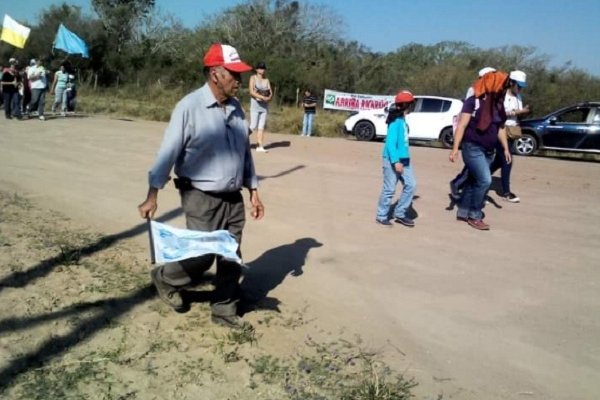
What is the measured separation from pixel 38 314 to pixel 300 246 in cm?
274

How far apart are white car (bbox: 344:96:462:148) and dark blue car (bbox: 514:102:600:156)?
2.01 metres

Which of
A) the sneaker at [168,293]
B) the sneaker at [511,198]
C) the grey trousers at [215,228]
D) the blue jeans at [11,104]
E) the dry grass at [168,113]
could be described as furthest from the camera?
the dry grass at [168,113]

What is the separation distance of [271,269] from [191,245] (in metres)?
1.68

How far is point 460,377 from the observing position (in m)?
3.55

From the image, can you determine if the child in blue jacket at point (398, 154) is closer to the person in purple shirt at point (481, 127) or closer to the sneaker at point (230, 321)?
the person in purple shirt at point (481, 127)

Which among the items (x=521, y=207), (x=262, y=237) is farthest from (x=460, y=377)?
(x=521, y=207)

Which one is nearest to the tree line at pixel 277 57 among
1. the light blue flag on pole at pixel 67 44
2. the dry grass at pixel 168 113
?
the dry grass at pixel 168 113

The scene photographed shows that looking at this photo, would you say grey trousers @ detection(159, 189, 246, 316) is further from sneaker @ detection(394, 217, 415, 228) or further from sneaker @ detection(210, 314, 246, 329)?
sneaker @ detection(394, 217, 415, 228)

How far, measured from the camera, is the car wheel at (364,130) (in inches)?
719

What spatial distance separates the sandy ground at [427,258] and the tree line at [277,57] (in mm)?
18456

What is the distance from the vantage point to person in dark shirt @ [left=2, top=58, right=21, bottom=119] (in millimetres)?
15266

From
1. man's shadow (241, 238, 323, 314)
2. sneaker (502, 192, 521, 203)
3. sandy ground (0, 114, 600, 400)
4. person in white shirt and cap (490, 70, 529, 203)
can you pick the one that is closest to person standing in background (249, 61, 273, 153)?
sandy ground (0, 114, 600, 400)

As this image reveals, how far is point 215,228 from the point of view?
3.86 m

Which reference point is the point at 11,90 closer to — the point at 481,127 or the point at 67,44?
the point at 67,44
